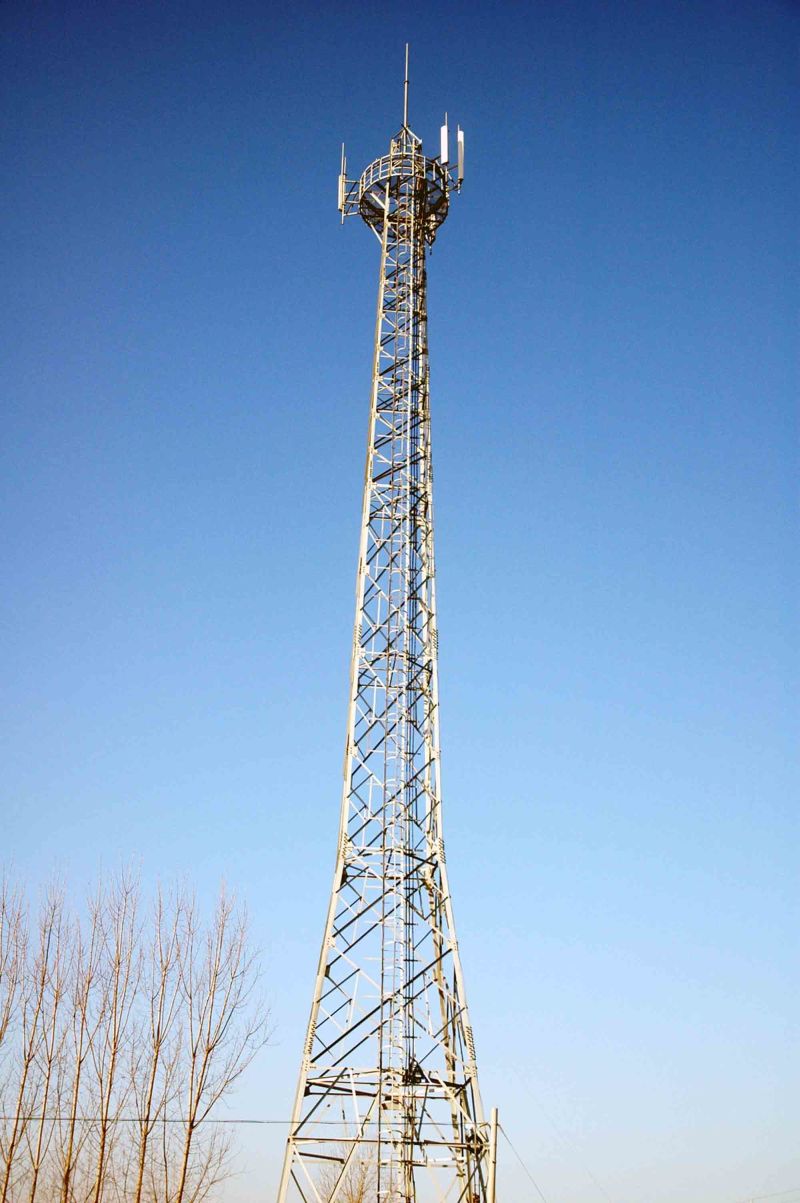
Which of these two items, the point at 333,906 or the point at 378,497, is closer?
the point at 333,906

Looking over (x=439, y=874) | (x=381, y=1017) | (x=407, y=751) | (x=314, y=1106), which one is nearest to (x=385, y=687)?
(x=407, y=751)

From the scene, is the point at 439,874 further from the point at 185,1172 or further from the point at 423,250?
the point at 423,250

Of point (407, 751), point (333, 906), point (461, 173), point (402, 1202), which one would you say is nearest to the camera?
point (402, 1202)

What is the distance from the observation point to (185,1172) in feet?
93.4

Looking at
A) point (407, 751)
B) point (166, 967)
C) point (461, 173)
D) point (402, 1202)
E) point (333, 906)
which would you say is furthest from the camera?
point (461, 173)

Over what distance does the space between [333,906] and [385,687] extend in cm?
567

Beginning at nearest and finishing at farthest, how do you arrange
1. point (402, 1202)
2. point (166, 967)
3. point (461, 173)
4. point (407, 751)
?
point (402, 1202) → point (407, 751) → point (166, 967) → point (461, 173)

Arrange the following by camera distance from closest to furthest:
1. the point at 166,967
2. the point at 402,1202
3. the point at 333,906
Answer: the point at 402,1202 < the point at 333,906 < the point at 166,967

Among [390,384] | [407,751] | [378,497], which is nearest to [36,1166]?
[407,751]

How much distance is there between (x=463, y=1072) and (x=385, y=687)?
9.25 m

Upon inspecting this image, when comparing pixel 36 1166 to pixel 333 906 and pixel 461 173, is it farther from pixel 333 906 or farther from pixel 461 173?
pixel 461 173

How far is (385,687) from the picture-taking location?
30.1 metres

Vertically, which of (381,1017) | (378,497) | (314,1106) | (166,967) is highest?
(378,497)

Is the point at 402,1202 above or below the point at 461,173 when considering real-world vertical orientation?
below
